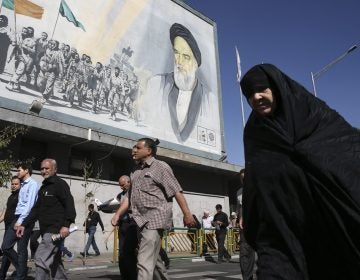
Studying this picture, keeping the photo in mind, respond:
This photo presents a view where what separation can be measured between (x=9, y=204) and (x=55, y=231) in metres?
2.46

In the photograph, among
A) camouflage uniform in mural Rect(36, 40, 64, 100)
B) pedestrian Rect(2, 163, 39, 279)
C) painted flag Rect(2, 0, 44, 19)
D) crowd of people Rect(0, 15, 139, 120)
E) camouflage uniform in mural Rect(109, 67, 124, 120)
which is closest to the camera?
pedestrian Rect(2, 163, 39, 279)

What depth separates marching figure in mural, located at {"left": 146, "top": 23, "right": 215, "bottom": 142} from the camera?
80.3 ft

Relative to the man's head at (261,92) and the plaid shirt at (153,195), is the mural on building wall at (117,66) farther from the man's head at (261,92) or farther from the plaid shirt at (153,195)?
the man's head at (261,92)

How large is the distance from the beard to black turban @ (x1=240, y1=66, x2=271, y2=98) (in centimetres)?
2372

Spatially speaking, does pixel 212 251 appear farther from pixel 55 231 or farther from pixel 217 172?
Result: pixel 55 231

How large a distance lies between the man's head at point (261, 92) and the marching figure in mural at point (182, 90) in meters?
20.9

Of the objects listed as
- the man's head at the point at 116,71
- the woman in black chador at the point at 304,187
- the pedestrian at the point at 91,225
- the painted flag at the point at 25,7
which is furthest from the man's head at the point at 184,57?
the woman in black chador at the point at 304,187

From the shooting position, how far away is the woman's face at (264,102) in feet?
8.09

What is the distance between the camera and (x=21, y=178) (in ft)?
24.0

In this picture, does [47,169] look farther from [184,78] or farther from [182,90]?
[184,78]

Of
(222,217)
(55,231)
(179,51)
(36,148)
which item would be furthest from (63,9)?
(55,231)

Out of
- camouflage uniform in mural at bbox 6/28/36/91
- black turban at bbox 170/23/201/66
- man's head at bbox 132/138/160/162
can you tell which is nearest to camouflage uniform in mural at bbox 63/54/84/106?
camouflage uniform in mural at bbox 6/28/36/91

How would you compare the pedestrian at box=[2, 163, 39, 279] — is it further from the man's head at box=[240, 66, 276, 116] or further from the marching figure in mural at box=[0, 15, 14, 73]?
the marching figure in mural at box=[0, 15, 14, 73]

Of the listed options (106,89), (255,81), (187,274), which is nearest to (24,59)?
(106,89)
